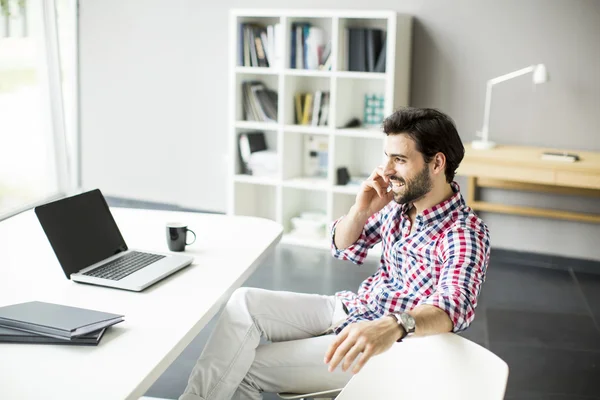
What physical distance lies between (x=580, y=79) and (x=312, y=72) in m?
1.70

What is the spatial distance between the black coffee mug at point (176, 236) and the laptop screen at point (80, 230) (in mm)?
146

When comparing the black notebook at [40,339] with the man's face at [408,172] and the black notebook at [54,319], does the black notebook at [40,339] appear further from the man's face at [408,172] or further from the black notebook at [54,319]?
the man's face at [408,172]

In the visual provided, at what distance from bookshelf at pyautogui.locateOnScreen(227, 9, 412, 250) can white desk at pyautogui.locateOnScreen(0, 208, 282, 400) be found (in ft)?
7.88

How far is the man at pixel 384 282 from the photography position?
6.88ft

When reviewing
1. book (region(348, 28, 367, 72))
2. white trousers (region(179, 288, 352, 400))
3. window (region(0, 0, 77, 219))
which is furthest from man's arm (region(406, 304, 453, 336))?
window (region(0, 0, 77, 219))

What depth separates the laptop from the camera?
215cm

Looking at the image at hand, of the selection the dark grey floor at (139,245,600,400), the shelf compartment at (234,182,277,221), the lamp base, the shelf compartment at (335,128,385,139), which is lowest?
the dark grey floor at (139,245,600,400)

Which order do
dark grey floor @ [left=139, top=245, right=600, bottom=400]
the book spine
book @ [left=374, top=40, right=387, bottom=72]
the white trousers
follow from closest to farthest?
the book spine
the white trousers
dark grey floor @ [left=139, top=245, right=600, bottom=400]
book @ [left=374, top=40, right=387, bottom=72]

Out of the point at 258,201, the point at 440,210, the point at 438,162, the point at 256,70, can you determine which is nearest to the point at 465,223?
the point at 440,210

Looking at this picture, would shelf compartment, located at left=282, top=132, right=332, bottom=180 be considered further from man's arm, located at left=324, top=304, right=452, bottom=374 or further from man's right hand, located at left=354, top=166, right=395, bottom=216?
man's arm, located at left=324, top=304, right=452, bottom=374

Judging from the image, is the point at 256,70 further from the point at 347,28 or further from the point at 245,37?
the point at 347,28

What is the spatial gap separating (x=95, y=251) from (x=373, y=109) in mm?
3339

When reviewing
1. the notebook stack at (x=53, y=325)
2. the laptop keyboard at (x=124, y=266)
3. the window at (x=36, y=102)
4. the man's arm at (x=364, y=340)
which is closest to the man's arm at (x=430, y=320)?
the man's arm at (x=364, y=340)

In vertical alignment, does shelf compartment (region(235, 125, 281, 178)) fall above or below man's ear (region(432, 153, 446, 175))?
below
